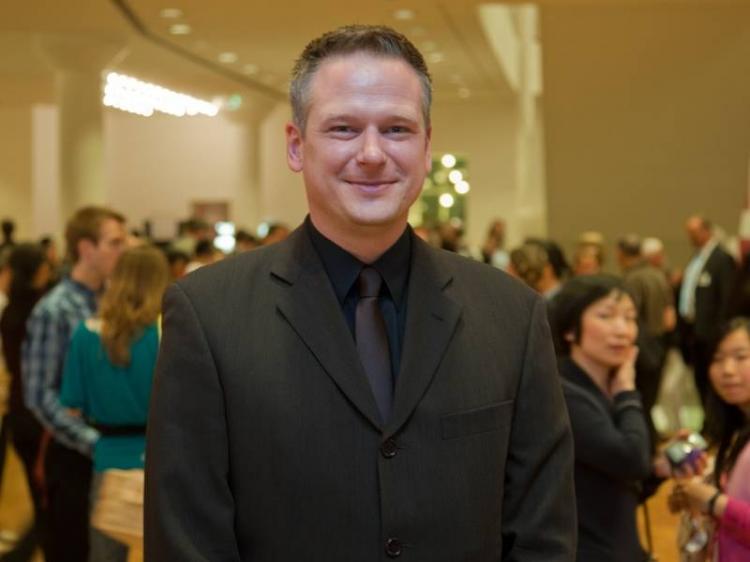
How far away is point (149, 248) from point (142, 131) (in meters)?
29.2

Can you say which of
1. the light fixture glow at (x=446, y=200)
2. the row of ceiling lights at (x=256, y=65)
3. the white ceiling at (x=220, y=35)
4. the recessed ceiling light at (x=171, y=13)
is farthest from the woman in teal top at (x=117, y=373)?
the light fixture glow at (x=446, y=200)

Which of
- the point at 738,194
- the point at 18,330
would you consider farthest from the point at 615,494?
the point at 738,194

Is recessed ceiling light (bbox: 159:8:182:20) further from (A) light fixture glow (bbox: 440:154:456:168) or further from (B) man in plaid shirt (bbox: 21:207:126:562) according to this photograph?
(A) light fixture glow (bbox: 440:154:456:168)

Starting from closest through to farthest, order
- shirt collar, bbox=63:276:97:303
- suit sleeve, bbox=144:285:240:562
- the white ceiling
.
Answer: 1. suit sleeve, bbox=144:285:240:562
2. shirt collar, bbox=63:276:97:303
3. the white ceiling

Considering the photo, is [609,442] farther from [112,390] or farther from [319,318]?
[319,318]

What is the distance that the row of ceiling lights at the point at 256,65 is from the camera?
16.4 metres

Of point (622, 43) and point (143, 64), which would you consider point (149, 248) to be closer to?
point (622, 43)

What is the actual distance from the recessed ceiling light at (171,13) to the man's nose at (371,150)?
47.3ft

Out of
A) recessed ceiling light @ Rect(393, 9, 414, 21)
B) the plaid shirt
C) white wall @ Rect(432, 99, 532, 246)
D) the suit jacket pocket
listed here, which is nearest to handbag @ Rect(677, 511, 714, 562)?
the suit jacket pocket

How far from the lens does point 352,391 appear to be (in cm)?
210

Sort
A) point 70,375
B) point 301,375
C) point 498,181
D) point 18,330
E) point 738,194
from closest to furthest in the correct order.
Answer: point 301,375 < point 70,375 < point 18,330 < point 738,194 < point 498,181

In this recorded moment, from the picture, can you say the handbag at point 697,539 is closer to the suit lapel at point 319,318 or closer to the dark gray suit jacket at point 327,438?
the dark gray suit jacket at point 327,438

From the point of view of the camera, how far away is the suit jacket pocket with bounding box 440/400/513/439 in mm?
2141

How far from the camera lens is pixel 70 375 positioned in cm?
513
